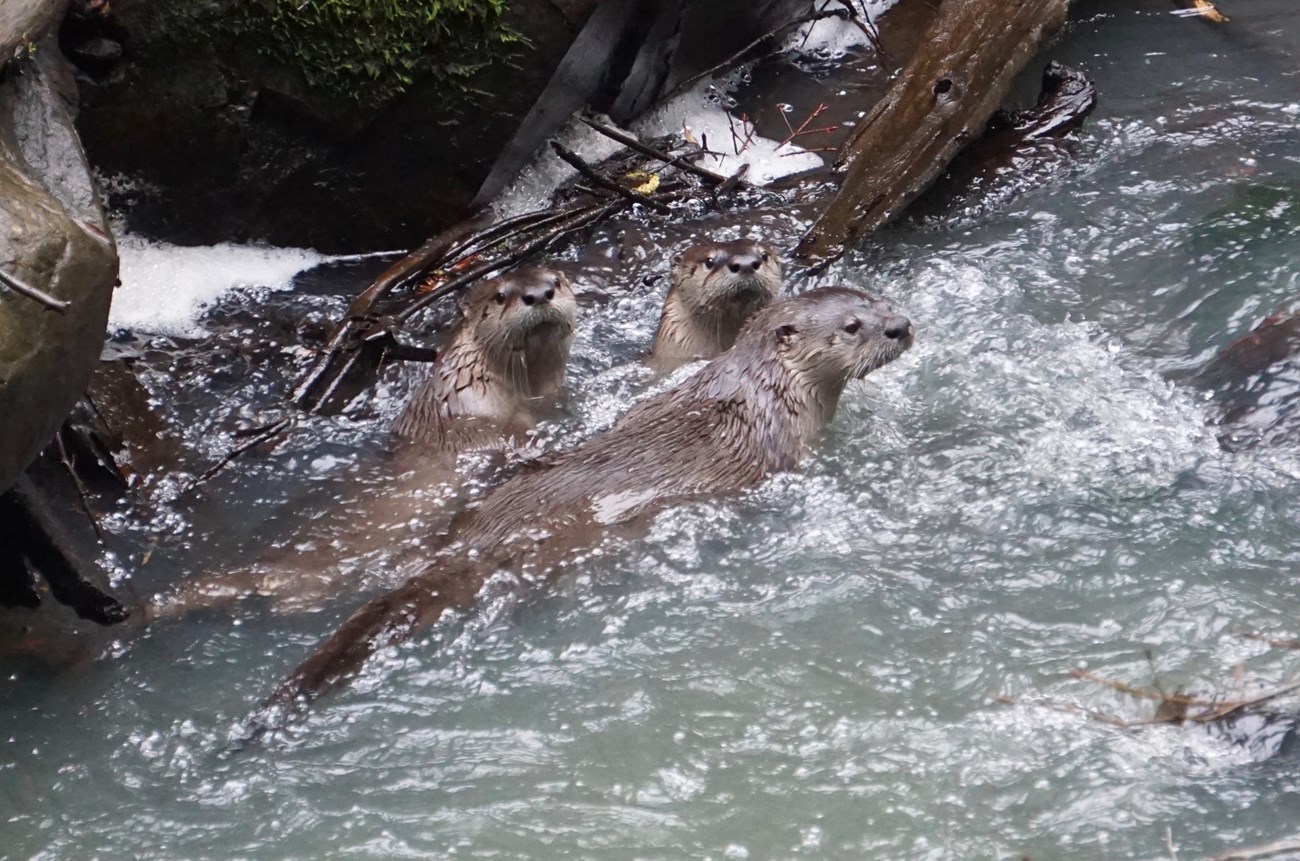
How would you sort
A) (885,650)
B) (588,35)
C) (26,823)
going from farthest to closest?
(588,35)
(885,650)
(26,823)

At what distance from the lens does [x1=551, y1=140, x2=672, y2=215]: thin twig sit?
185 inches

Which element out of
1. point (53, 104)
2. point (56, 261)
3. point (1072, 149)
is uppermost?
point (53, 104)

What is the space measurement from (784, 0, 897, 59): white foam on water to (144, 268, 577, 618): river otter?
8.48 ft

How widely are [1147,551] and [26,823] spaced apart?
8.33 ft

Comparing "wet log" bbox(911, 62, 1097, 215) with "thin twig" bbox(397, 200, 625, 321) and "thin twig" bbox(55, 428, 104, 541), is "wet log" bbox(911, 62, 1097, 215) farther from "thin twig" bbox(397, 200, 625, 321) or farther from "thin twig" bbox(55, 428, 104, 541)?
"thin twig" bbox(55, 428, 104, 541)

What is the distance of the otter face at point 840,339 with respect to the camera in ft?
12.4

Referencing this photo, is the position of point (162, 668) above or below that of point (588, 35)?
below

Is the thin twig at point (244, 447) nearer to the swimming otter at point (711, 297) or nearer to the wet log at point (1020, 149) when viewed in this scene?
the swimming otter at point (711, 297)

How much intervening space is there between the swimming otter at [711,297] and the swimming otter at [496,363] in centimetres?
38

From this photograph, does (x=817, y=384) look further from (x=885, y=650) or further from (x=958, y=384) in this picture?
(x=885, y=650)

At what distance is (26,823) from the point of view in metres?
2.48

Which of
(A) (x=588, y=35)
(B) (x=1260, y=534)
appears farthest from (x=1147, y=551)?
(A) (x=588, y=35)

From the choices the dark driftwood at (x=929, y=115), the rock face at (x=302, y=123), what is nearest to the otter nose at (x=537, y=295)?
the rock face at (x=302, y=123)

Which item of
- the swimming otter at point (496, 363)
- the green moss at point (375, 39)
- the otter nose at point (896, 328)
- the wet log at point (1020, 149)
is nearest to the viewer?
the otter nose at point (896, 328)
